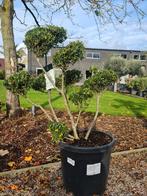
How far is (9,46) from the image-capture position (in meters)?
8.01

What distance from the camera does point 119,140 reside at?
6523mm

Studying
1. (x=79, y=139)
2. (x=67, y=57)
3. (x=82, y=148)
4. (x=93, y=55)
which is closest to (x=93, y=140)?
(x=79, y=139)

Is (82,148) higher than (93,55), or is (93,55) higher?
(93,55)

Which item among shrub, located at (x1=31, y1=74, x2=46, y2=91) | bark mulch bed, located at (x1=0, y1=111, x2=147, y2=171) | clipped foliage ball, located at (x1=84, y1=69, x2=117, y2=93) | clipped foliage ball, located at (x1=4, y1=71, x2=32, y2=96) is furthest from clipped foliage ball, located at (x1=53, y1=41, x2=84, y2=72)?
bark mulch bed, located at (x1=0, y1=111, x2=147, y2=171)

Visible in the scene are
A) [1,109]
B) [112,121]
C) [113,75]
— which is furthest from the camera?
[1,109]

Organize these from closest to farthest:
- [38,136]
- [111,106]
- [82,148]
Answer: [82,148]
[38,136]
[111,106]

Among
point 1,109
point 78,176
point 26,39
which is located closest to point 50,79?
point 26,39

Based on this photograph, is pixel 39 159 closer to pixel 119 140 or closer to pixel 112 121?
pixel 119 140

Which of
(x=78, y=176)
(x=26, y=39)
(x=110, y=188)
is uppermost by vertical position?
(x=26, y=39)

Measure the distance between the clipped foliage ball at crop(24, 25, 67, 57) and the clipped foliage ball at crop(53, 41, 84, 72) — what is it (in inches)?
7.6

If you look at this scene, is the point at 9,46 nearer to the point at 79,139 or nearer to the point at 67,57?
the point at 67,57

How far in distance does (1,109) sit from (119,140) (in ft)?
13.1

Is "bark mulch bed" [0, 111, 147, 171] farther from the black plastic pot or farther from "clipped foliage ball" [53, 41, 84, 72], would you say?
"clipped foliage ball" [53, 41, 84, 72]

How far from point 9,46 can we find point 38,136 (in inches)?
111
